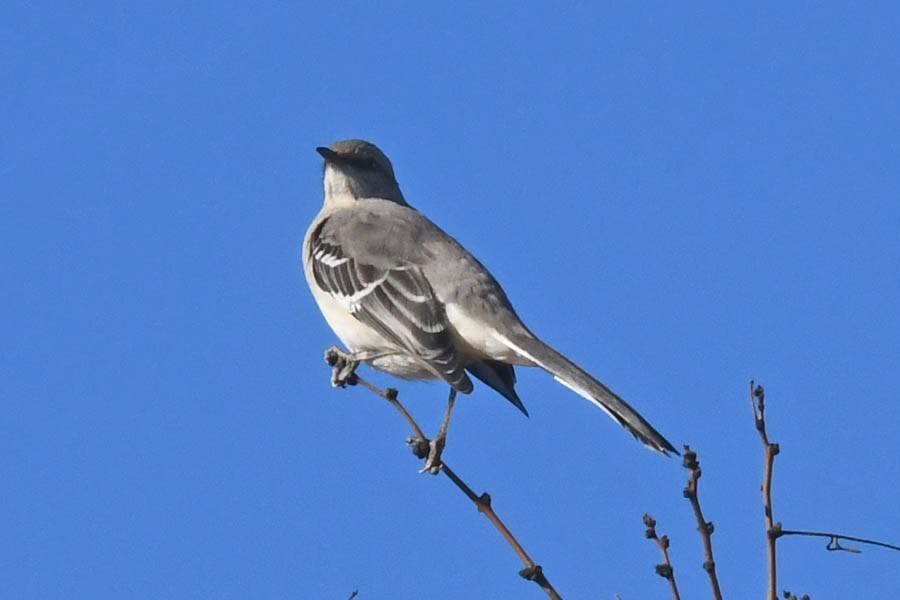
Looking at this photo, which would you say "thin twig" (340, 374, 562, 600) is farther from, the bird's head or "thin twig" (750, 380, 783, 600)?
the bird's head

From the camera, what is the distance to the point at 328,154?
9219 millimetres

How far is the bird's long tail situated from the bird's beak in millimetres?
2555

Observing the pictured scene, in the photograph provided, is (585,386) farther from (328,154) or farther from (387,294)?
(328,154)

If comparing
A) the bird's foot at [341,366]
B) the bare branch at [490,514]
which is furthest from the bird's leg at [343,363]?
the bare branch at [490,514]

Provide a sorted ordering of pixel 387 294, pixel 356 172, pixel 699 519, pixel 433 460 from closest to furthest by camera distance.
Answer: pixel 699 519, pixel 433 460, pixel 387 294, pixel 356 172

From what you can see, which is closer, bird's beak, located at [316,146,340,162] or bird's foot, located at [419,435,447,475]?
bird's foot, located at [419,435,447,475]

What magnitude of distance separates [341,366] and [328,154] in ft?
8.26

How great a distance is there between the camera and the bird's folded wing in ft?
23.2

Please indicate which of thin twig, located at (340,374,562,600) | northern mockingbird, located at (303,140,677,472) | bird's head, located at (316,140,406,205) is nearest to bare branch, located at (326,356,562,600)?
thin twig, located at (340,374,562,600)

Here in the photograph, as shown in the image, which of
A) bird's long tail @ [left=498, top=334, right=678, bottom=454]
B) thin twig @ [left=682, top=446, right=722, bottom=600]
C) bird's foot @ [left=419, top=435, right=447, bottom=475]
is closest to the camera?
thin twig @ [left=682, top=446, right=722, bottom=600]

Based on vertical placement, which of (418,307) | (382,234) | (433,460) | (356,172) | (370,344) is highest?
(356,172)

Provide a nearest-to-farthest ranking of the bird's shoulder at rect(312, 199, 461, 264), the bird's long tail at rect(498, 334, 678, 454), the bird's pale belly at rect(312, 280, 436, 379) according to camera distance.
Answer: the bird's long tail at rect(498, 334, 678, 454)
the bird's pale belly at rect(312, 280, 436, 379)
the bird's shoulder at rect(312, 199, 461, 264)

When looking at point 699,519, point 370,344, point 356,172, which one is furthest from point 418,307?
point 699,519

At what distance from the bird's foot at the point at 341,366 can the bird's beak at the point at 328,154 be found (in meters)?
2.28
